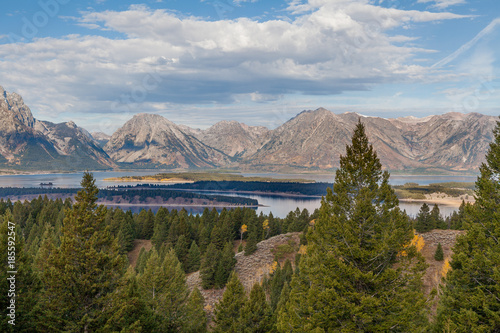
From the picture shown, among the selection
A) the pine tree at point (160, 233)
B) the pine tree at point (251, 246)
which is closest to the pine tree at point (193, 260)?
the pine tree at point (160, 233)

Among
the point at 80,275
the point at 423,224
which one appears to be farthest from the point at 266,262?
the point at 80,275

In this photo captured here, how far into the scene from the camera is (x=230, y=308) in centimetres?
3675

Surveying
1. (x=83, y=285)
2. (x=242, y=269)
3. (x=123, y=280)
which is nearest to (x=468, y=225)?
(x=123, y=280)

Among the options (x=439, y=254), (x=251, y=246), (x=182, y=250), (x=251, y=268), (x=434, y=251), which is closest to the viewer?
(x=439, y=254)

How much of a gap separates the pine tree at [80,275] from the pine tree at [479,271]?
22.0 metres

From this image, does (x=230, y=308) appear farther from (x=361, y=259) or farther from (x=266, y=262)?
(x=266, y=262)

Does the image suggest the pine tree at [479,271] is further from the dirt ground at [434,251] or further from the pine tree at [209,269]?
the pine tree at [209,269]

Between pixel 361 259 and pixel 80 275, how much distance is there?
60.4 feet

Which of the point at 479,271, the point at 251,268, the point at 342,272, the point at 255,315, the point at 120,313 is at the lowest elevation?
the point at 251,268

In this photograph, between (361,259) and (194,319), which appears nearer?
(361,259)

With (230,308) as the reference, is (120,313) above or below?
above

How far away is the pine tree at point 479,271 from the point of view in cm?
2139

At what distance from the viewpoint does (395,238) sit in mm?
18344

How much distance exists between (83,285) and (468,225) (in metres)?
27.5
